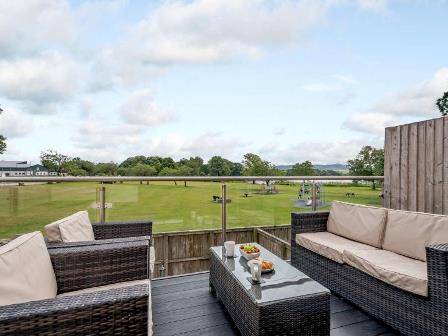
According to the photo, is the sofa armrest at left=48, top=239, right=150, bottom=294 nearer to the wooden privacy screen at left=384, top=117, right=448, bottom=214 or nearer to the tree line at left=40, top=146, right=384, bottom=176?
the tree line at left=40, top=146, right=384, bottom=176

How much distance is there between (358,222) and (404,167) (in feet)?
3.67

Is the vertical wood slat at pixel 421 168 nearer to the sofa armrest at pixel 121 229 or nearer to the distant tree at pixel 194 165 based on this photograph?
the distant tree at pixel 194 165

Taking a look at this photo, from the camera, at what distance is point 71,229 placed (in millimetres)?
2420

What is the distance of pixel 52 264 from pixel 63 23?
6274mm

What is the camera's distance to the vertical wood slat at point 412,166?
11.2 ft

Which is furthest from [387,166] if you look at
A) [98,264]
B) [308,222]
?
[98,264]

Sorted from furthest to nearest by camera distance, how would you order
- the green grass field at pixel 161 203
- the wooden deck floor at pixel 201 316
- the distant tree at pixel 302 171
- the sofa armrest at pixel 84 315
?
the distant tree at pixel 302 171
the green grass field at pixel 161 203
the wooden deck floor at pixel 201 316
the sofa armrest at pixel 84 315

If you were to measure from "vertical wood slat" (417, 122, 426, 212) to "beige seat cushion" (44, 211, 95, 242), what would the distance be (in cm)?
369

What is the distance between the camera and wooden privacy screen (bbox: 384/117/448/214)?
309 centimetres

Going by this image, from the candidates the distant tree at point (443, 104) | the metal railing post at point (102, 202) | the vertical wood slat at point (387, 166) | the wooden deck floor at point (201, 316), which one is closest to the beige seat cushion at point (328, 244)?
the wooden deck floor at point (201, 316)

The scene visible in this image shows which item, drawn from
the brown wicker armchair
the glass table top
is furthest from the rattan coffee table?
the brown wicker armchair

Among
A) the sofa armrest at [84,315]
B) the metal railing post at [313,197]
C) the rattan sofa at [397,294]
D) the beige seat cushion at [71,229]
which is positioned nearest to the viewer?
the sofa armrest at [84,315]

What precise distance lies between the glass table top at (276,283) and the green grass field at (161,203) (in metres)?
1.60

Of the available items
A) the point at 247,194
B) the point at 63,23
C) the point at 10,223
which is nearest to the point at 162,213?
the point at 247,194
